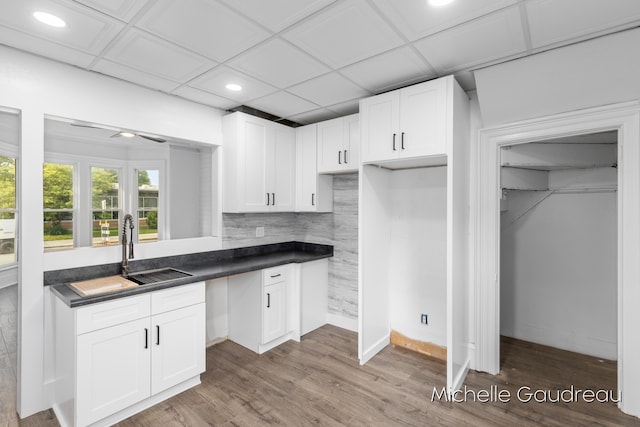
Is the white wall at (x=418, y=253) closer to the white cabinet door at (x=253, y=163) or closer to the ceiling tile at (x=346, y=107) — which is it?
the ceiling tile at (x=346, y=107)

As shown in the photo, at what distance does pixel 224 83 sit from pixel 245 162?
809 millimetres

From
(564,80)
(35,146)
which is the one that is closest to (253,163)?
(35,146)

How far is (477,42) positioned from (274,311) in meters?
2.77

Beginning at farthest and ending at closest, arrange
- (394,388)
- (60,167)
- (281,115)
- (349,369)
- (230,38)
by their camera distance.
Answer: (281,115) → (349,369) → (394,388) → (60,167) → (230,38)

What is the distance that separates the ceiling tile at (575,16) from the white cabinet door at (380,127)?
1007 mm

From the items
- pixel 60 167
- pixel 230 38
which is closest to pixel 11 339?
pixel 60 167

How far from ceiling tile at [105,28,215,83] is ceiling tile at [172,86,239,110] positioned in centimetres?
23

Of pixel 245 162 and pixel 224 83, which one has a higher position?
pixel 224 83

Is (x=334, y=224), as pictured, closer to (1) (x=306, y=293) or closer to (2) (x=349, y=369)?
(1) (x=306, y=293)

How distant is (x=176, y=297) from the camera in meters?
2.43

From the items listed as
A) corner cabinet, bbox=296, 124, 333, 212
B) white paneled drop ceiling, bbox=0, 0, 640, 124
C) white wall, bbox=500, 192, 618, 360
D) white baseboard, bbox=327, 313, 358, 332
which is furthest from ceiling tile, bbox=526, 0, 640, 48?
white baseboard, bbox=327, 313, 358, 332

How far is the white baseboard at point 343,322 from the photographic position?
3699 mm

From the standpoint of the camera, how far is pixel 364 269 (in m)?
2.96

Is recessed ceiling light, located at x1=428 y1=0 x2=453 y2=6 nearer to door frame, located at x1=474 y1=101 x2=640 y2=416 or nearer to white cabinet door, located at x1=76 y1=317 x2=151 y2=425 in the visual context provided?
door frame, located at x1=474 y1=101 x2=640 y2=416
